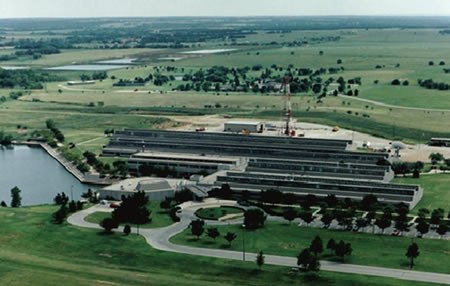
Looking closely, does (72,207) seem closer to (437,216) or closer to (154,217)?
(154,217)

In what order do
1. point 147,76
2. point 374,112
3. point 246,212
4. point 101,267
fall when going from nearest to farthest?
point 101,267, point 246,212, point 374,112, point 147,76

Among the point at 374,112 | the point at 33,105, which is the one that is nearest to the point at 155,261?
the point at 374,112

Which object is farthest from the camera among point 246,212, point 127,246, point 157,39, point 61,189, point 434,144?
point 157,39

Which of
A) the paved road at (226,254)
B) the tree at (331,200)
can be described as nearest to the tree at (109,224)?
the paved road at (226,254)

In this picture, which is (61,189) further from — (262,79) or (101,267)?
(262,79)

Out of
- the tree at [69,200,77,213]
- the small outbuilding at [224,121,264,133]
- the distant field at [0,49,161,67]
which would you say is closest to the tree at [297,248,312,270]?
the tree at [69,200,77,213]

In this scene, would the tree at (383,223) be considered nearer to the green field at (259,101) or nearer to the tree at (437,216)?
the tree at (437,216)
